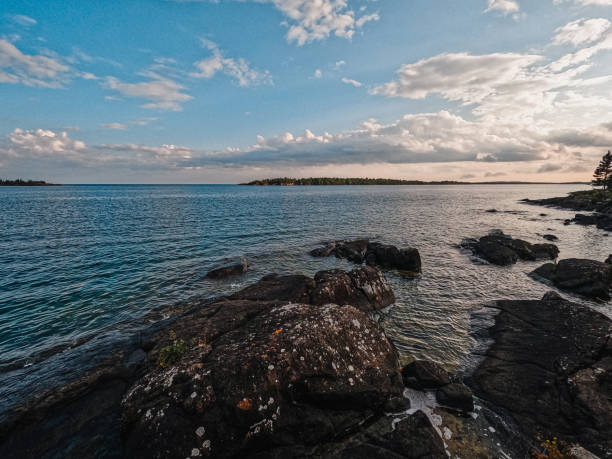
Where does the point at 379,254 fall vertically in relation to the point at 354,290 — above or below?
below

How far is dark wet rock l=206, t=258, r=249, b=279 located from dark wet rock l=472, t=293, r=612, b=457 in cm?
1831

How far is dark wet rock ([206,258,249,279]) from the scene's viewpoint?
22172 mm

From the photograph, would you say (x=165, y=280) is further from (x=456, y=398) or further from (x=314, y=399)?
(x=456, y=398)

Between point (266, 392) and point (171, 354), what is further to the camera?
point (171, 354)

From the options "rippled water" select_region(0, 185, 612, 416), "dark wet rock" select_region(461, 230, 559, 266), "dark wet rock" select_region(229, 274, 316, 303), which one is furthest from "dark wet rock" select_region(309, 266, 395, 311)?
"dark wet rock" select_region(461, 230, 559, 266)

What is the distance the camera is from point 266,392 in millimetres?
7348

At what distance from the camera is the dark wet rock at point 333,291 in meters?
15.7

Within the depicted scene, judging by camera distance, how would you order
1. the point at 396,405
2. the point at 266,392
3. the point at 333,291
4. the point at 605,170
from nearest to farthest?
the point at 266,392
the point at 396,405
the point at 333,291
the point at 605,170

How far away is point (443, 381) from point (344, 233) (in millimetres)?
33280

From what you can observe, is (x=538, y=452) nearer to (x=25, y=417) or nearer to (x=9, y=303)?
(x=25, y=417)

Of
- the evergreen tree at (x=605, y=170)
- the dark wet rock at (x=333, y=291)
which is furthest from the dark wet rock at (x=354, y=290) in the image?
the evergreen tree at (x=605, y=170)

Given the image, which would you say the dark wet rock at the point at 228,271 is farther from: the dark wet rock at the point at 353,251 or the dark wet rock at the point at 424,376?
the dark wet rock at the point at 424,376

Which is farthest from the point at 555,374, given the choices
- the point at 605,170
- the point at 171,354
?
the point at 605,170

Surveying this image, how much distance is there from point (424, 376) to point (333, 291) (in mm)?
7175
